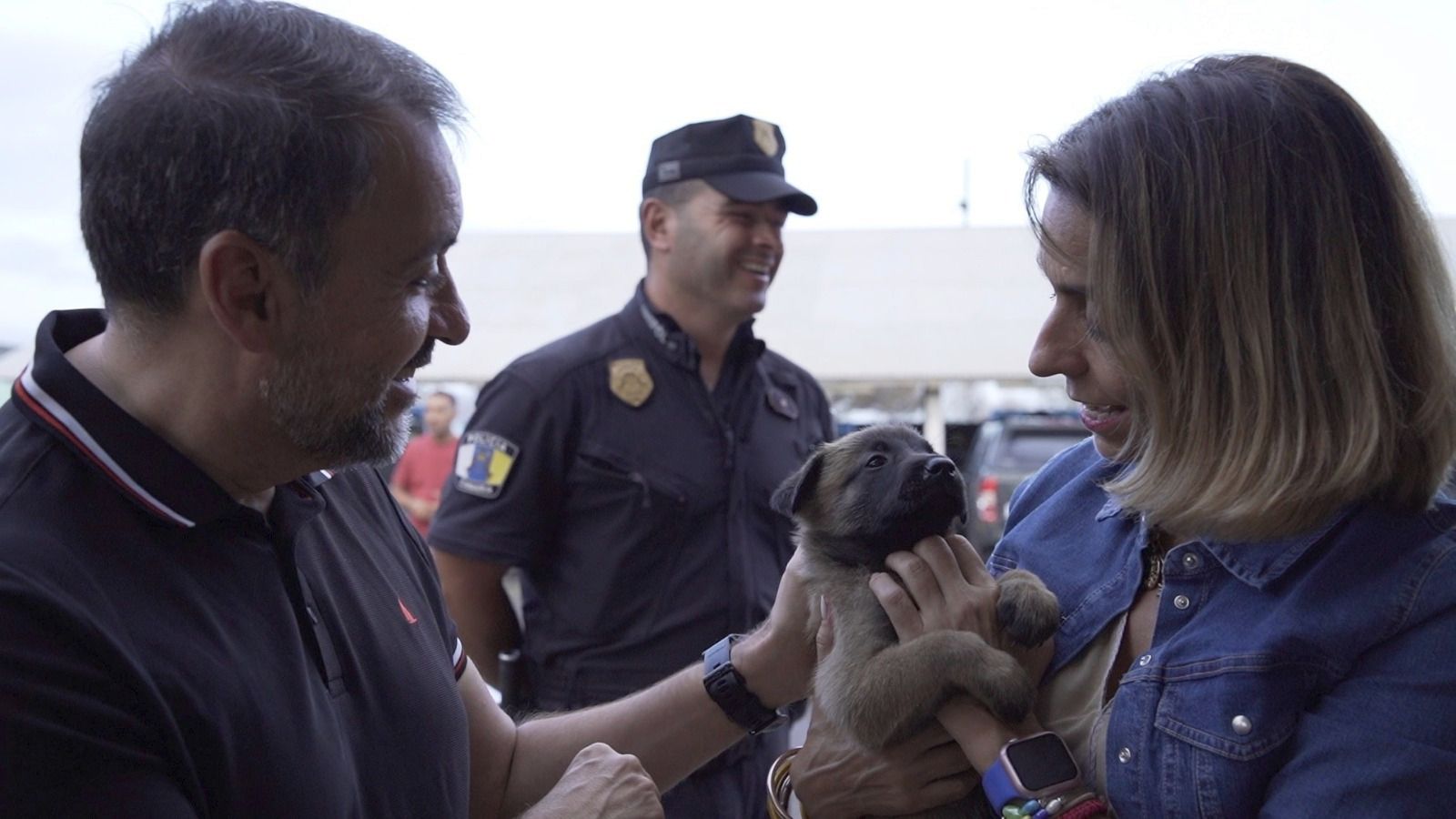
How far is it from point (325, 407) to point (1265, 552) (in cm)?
145

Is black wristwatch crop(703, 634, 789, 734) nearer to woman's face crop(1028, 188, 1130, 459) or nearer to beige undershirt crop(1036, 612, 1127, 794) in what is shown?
beige undershirt crop(1036, 612, 1127, 794)

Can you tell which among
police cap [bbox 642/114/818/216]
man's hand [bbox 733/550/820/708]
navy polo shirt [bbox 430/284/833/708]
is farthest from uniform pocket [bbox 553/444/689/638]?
police cap [bbox 642/114/818/216]

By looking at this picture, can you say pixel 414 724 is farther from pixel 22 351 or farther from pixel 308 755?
pixel 22 351

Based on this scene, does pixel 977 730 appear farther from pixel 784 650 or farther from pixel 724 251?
pixel 724 251

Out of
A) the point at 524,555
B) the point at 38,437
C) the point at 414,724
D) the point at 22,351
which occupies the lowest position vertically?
the point at 22,351

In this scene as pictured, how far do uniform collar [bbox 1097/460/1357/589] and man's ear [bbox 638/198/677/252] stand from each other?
2476mm

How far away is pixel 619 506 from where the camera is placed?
3.48 meters

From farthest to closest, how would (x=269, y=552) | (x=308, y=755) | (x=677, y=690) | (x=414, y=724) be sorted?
(x=677, y=690) → (x=414, y=724) → (x=269, y=552) → (x=308, y=755)

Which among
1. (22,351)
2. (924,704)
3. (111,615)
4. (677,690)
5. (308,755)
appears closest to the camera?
(111,615)

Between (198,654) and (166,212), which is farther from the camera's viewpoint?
(166,212)

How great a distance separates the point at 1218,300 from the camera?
1754 millimetres

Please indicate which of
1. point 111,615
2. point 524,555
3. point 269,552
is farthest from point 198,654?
point 524,555

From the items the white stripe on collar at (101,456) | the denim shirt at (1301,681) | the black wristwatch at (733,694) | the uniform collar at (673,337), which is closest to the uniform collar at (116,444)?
the white stripe on collar at (101,456)

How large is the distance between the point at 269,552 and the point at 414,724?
14.7 inches
